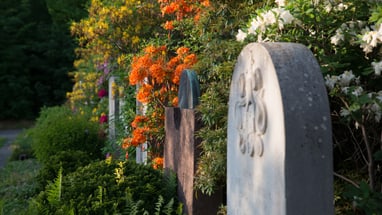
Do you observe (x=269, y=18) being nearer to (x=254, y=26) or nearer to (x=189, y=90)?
(x=254, y=26)

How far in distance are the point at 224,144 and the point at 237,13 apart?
4.99ft

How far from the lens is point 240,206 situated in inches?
130

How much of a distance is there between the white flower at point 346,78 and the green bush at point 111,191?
2.04 m

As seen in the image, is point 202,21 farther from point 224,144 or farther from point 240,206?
point 240,206

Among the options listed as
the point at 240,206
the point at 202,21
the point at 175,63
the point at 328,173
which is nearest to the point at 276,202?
the point at 328,173

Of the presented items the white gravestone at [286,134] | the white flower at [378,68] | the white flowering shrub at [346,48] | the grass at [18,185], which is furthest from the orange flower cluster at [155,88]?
the white gravestone at [286,134]

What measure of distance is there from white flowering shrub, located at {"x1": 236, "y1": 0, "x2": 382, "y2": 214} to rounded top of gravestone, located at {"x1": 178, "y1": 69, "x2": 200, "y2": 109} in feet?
4.10

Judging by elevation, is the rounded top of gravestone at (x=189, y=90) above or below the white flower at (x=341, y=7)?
below

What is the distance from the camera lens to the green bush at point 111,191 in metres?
5.23

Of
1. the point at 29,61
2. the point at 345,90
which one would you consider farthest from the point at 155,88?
the point at 29,61

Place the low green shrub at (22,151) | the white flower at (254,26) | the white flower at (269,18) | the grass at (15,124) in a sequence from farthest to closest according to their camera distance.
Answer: the grass at (15,124), the low green shrub at (22,151), the white flower at (254,26), the white flower at (269,18)

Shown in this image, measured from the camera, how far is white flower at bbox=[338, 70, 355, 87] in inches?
144

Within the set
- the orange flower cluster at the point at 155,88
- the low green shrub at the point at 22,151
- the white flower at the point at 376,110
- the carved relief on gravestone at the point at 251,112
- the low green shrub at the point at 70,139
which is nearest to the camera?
the carved relief on gravestone at the point at 251,112

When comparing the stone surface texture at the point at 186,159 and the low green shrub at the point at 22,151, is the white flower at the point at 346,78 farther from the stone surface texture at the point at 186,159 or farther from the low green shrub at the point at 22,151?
the low green shrub at the point at 22,151
